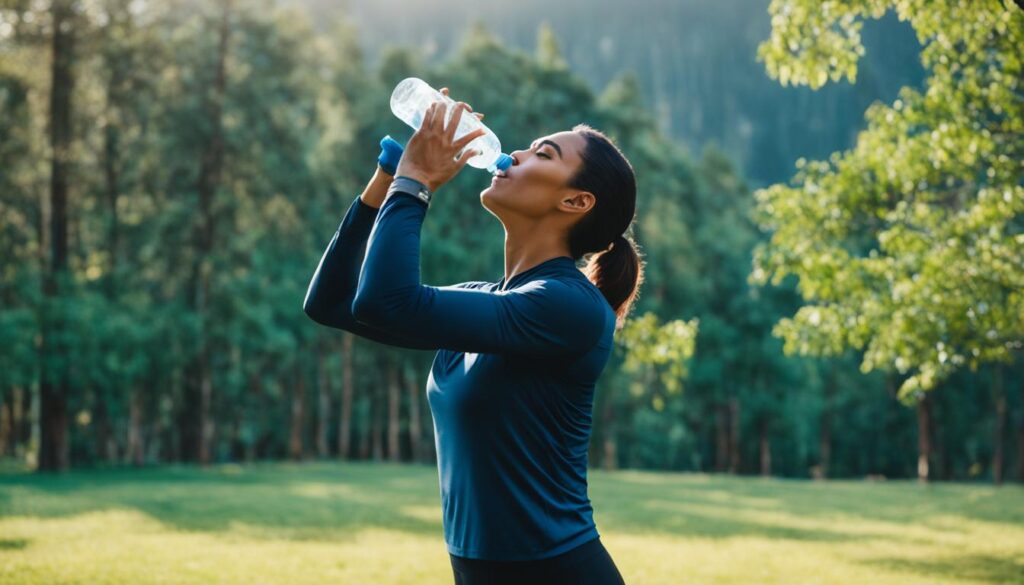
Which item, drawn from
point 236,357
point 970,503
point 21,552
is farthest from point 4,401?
point 970,503

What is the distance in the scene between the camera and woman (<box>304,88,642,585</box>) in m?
2.56

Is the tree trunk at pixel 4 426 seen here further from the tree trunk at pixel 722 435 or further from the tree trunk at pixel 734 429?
the tree trunk at pixel 722 435

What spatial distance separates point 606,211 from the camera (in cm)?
314

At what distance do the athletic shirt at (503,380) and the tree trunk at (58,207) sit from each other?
1094 inches

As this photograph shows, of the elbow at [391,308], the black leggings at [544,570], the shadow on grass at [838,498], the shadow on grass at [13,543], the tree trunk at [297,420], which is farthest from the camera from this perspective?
the tree trunk at [297,420]

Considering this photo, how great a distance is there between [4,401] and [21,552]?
37.4m

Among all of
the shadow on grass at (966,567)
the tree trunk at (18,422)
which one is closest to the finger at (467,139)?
the shadow on grass at (966,567)

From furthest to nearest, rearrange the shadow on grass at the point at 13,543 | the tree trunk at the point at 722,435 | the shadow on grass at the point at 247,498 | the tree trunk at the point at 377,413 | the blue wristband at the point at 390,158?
the tree trunk at the point at 722,435 → the tree trunk at the point at 377,413 → the shadow on grass at the point at 247,498 → the shadow on grass at the point at 13,543 → the blue wristband at the point at 390,158

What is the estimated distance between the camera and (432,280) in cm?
3584

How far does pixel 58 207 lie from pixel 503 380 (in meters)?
29.5

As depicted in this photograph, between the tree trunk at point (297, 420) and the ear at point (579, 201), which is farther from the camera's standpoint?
the tree trunk at point (297, 420)

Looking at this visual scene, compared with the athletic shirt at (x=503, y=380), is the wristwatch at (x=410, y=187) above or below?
above

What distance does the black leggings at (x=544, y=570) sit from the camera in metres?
2.83

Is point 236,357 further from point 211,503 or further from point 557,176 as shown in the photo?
point 557,176
